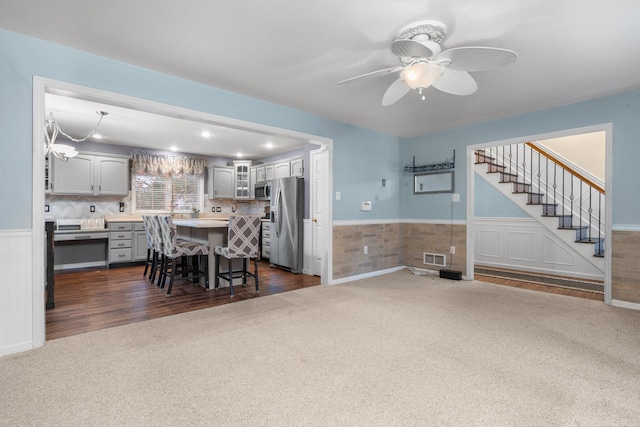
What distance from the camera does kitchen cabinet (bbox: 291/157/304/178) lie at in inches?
237

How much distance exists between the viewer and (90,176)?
5.70 metres

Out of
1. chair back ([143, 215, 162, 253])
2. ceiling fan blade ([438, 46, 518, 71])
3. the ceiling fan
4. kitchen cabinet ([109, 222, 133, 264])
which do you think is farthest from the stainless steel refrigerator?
ceiling fan blade ([438, 46, 518, 71])

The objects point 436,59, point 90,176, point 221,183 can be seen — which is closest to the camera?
point 436,59

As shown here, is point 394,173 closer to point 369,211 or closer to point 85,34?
point 369,211

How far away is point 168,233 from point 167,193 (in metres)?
3.32

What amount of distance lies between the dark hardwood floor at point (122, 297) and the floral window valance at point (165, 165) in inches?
85.6

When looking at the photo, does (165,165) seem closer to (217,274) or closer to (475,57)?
(217,274)

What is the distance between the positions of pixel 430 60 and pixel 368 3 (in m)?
0.60

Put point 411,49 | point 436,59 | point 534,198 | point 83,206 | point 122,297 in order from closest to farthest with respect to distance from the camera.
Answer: point 411,49 < point 436,59 < point 122,297 < point 534,198 < point 83,206

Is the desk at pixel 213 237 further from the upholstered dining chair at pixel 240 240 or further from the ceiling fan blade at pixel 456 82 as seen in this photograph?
the ceiling fan blade at pixel 456 82

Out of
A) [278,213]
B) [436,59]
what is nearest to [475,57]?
[436,59]

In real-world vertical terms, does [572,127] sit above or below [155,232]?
above

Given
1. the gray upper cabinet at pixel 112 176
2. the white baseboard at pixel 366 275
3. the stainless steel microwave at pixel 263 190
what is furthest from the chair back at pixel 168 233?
the stainless steel microwave at pixel 263 190

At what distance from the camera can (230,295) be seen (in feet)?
12.6
